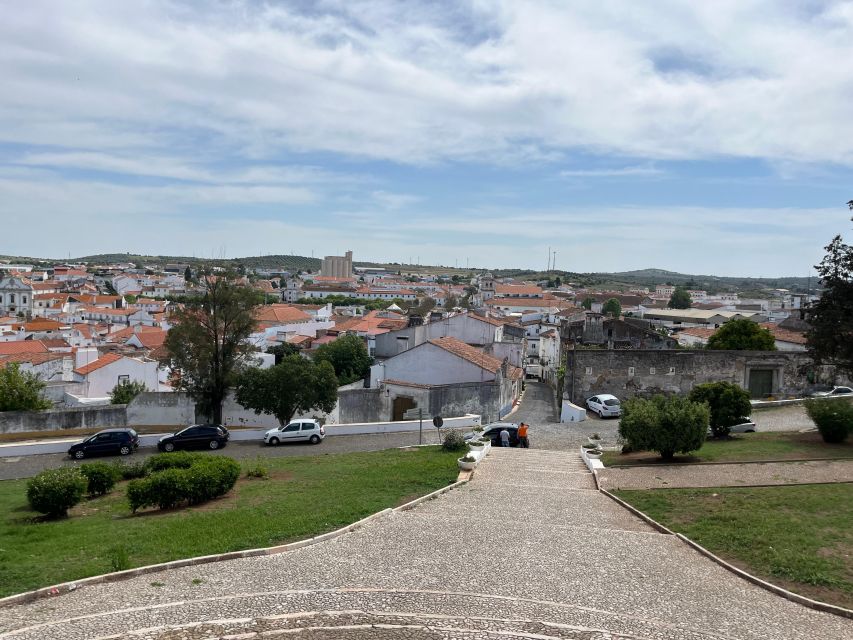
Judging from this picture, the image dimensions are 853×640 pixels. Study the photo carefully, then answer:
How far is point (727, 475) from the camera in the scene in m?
14.9

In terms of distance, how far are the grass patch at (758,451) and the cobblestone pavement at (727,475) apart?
82cm

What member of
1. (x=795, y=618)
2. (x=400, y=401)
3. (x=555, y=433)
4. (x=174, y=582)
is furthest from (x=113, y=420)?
(x=795, y=618)

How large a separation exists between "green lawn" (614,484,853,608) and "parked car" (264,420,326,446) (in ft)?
42.5

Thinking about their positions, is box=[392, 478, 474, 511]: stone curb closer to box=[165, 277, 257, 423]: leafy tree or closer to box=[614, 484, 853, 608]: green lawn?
box=[614, 484, 853, 608]: green lawn

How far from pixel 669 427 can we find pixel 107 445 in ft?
59.8

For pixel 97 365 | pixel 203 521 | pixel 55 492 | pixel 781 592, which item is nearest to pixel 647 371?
pixel 781 592

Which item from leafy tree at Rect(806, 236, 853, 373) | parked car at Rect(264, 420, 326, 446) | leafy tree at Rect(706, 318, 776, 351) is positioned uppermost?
leafy tree at Rect(806, 236, 853, 373)

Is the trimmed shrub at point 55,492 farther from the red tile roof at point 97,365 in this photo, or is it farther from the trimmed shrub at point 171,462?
the red tile roof at point 97,365

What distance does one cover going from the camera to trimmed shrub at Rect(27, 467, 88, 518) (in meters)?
13.8

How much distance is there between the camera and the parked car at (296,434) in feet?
78.6

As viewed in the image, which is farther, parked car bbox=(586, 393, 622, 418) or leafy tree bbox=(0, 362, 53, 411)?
parked car bbox=(586, 393, 622, 418)

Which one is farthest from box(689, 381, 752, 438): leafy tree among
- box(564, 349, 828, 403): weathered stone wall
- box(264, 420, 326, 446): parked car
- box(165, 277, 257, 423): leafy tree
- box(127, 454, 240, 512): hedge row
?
box(165, 277, 257, 423): leafy tree

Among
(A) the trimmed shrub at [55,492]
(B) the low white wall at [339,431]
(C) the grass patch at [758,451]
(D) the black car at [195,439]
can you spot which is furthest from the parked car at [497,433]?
(A) the trimmed shrub at [55,492]

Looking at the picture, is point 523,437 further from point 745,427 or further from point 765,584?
point 765,584
